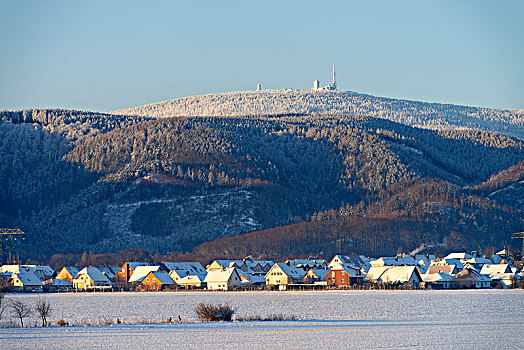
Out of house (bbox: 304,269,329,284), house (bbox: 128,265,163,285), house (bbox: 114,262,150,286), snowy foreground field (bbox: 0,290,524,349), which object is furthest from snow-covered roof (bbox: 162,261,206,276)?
snowy foreground field (bbox: 0,290,524,349)

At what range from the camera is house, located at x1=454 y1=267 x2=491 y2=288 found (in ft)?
438

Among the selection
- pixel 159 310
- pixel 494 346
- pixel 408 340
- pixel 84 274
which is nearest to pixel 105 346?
pixel 408 340

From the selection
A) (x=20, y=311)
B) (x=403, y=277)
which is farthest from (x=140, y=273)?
(x=20, y=311)

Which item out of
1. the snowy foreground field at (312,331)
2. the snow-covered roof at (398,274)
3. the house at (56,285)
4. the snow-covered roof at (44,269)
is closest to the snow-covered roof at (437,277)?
the snow-covered roof at (398,274)

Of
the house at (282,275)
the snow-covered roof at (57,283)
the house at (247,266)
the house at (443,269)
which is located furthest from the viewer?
the house at (247,266)

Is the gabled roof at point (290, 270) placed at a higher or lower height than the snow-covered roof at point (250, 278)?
higher

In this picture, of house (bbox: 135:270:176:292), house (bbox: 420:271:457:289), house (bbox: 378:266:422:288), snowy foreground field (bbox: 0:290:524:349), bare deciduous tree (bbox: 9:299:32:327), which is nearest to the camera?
snowy foreground field (bbox: 0:290:524:349)

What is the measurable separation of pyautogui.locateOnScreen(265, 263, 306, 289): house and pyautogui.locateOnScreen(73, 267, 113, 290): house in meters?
24.0

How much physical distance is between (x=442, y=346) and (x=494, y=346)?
2320 millimetres

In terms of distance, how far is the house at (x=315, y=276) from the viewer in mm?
145500

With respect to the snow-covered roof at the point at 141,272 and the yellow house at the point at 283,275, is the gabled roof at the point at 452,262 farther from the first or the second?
the snow-covered roof at the point at 141,272

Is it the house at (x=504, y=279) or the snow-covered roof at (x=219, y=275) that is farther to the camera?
the snow-covered roof at (x=219, y=275)

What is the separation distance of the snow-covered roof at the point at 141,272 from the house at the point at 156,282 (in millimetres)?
844

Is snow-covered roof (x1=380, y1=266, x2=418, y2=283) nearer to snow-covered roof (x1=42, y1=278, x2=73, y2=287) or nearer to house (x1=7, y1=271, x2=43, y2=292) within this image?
snow-covered roof (x1=42, y1=278, x2=73, y2=287)
